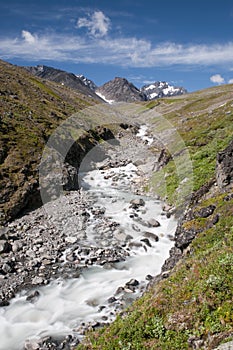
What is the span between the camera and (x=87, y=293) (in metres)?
18.8

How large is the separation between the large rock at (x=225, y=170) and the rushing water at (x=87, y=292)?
693 centimetres

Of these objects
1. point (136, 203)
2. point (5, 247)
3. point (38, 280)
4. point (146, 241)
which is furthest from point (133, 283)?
point (136, 203)

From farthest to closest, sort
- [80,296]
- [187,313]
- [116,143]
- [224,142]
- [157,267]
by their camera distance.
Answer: [116,143]
[224,142]
[157,267]
[80,296]
[187,313]

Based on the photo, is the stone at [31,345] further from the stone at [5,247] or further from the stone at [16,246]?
the stone at [16,246]

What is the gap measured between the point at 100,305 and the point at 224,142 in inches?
1031

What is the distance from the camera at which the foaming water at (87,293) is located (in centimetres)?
1579

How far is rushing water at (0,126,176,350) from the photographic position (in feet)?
51.8

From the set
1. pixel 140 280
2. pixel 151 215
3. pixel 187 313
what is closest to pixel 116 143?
pixel 151 215

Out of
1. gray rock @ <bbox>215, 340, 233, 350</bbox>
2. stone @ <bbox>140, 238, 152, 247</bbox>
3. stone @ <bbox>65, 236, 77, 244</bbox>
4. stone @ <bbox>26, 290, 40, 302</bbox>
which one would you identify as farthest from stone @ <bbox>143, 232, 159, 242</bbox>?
gray rock @ <bbox>215, 340, 233, 350</bbox>

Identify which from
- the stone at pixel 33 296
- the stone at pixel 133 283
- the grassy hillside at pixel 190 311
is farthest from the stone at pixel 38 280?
the grassy hillside at pixel 190 311

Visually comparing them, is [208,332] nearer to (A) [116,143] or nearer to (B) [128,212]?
(B) [128,212]

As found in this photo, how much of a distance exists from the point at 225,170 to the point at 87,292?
12.9m

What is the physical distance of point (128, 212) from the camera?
3108 centimetres

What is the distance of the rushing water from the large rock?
6.93 metres
